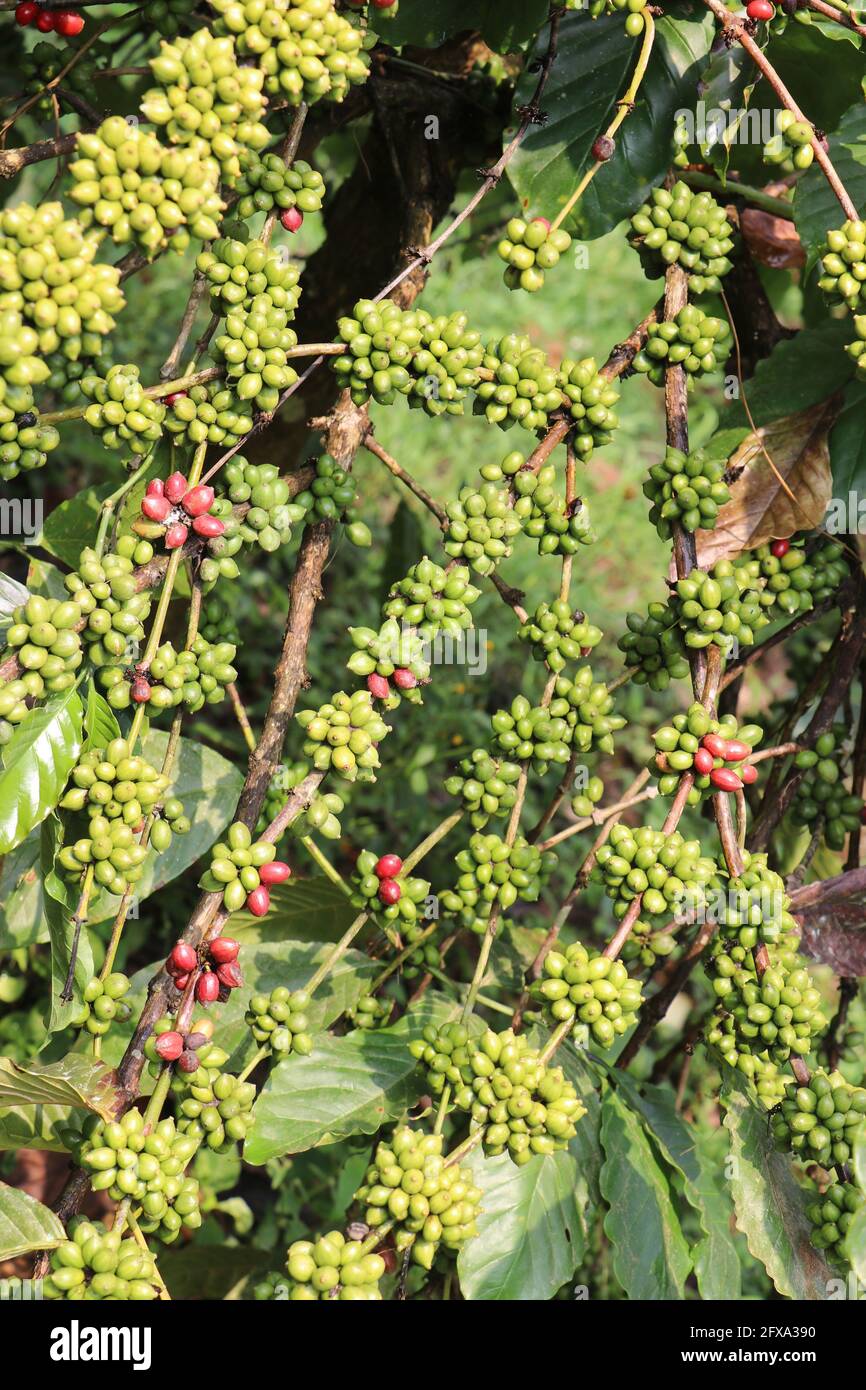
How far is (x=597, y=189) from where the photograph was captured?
Result: 184cm

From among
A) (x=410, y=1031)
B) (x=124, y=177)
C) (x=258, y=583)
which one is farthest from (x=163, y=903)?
(x=124, y=177)

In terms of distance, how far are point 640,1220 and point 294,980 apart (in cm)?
64

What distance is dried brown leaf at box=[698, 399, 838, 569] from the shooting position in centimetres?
185

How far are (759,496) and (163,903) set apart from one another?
7.94ft

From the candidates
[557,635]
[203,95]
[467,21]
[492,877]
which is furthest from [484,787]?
[467,21]

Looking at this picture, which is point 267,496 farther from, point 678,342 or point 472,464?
point 472,464

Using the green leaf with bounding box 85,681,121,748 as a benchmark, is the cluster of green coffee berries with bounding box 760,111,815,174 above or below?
above

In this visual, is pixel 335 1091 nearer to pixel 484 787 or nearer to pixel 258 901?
pixel 258 901

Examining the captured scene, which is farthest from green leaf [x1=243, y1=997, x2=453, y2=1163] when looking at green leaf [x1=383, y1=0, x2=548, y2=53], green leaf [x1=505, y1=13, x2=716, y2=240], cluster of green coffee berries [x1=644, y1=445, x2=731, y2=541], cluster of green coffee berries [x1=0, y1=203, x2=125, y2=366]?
green leaf [x1=383, y1=0, x2=548, y2=53]

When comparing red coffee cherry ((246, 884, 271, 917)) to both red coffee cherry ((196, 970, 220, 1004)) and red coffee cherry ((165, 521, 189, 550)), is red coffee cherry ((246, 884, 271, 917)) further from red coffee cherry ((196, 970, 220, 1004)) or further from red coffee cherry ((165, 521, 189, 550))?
red coffee cherry ((165, 521, 189, 550))

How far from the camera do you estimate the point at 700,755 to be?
1538mm

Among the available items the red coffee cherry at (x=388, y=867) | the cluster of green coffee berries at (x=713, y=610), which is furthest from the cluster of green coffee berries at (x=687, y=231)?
the red coffee cherry at (x=388, y=867)

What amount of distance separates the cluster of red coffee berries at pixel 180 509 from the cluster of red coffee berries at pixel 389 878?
0.52 metres

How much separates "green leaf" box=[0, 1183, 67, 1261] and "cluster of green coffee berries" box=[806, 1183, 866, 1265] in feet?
3.14
